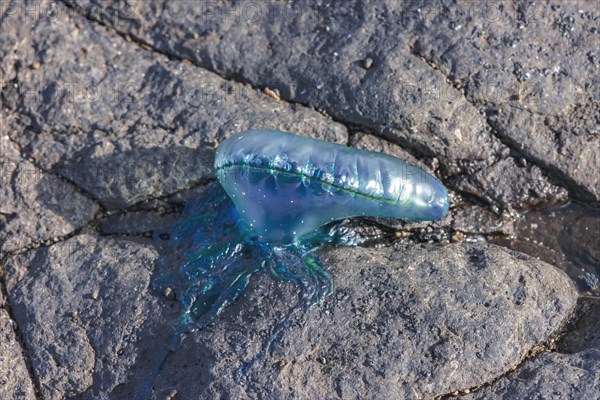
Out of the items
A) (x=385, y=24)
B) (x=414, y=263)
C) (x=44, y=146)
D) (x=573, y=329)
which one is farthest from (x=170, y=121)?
(x=573, y=329)

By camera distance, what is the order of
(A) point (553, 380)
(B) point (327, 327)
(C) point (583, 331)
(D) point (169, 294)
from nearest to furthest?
(A) point (553, 380)
(B) point (327, 327)
(C) point (583, 331)
(D) point (169, 294)

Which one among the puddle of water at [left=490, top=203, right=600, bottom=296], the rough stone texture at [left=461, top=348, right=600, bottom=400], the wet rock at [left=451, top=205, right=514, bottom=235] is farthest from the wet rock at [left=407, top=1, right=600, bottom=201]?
the rough stone texture at [left=461, top=348, right=600, bottom=400]

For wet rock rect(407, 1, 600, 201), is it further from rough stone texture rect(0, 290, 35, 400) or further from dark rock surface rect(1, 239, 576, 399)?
rough stone texture rect(0, 290, 35, 400)

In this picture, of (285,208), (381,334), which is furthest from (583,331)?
(285,208)

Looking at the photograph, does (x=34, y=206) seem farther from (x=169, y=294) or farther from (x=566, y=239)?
(x=566, y=239)

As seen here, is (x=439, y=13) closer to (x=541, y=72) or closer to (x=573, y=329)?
(x=541, y=72)
